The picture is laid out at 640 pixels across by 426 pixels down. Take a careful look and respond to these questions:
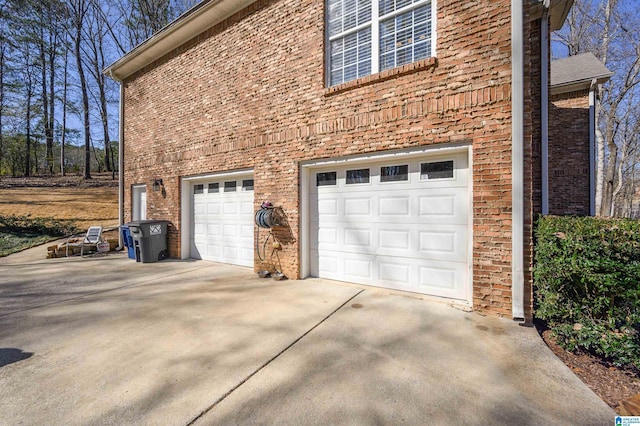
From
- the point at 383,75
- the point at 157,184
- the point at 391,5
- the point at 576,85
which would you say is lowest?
the point at 157,184

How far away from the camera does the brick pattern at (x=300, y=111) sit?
380 cm

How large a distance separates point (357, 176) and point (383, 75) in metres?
→ 1.71

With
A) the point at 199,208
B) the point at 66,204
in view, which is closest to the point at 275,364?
the point at 199,208

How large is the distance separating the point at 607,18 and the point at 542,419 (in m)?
20.5

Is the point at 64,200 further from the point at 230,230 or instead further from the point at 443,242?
the point at 443,242

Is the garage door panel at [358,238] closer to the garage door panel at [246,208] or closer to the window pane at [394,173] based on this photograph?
the window pane at [394,173]

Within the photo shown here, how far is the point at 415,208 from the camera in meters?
4.52

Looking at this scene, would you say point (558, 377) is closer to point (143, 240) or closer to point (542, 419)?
point (542, 419)

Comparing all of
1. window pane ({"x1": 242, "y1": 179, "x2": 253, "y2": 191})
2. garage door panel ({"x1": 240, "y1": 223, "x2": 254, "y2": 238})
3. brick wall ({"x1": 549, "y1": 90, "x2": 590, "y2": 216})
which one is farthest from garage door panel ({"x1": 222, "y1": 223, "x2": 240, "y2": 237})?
brick wall ({"x1": 549, "y1": 90, "x2": 590, "y2": 216})

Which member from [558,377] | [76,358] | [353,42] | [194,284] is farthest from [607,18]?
[76,358]

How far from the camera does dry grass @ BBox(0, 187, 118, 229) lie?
12.4 m

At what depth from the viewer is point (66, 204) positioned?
13.5 metres

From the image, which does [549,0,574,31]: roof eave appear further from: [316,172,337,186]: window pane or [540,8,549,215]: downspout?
[316,172,337,186]: window pane

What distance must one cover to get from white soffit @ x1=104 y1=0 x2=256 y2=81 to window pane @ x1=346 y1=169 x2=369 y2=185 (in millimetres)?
4585
